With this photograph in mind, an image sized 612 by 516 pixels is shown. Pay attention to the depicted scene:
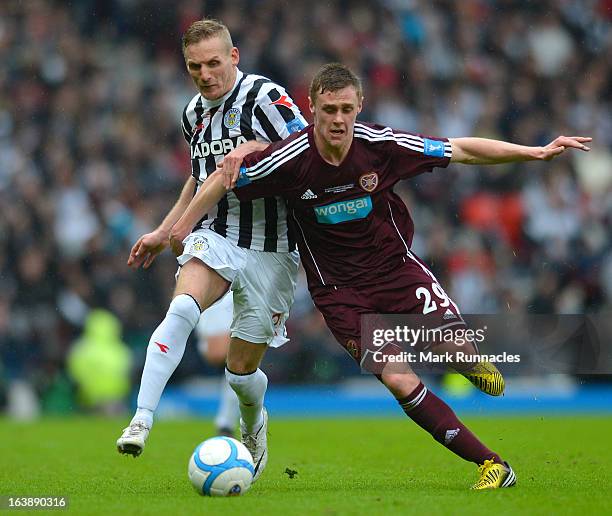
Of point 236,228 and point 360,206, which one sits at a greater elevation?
point 360,206

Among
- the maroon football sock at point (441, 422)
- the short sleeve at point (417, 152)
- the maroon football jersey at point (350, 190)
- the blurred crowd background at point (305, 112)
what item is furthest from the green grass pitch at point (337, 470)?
the blurred crowd background at point (305, 112)

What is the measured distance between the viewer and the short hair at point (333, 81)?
6.20 m

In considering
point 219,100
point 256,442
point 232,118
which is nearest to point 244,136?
point 232,118

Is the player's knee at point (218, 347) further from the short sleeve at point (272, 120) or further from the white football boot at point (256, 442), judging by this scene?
the short sleeve at point (272, 120)

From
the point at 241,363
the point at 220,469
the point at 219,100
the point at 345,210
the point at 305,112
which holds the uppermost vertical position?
the point at 305,112

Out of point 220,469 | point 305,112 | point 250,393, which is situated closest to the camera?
point 220,469

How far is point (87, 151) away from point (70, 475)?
9712mm

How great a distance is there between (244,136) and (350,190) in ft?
2.65

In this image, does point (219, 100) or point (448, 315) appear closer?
point (448, 315)

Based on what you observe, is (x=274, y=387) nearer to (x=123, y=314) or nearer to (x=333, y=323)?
(x=123, y=314)

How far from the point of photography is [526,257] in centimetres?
1570

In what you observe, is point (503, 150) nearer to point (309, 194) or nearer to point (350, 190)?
point (350, 190)

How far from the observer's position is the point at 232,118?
692 cm

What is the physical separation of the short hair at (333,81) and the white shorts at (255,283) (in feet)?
3.66
